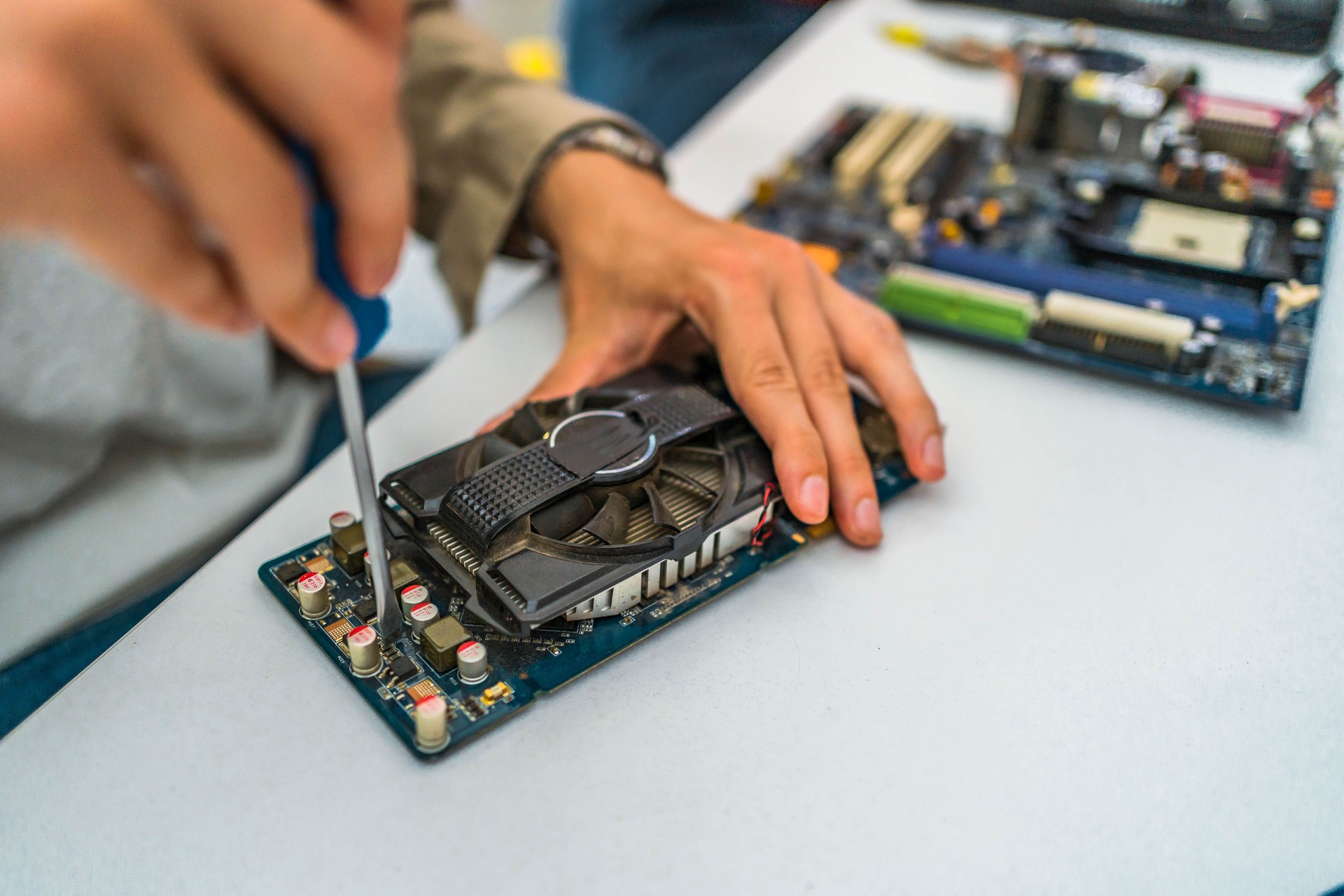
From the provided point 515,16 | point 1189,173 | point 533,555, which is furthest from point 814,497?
point 515,16

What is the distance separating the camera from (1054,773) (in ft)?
2.88

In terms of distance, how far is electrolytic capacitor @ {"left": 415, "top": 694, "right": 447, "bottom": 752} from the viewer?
837mm

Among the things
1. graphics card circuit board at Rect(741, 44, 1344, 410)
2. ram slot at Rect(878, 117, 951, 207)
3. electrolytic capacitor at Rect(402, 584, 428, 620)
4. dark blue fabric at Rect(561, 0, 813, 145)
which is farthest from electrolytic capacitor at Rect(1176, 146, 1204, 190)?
electrolytic capacitor at Rect(402, 584, 428, 620)

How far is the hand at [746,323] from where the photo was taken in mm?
1100

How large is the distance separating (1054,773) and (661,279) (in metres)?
0.73

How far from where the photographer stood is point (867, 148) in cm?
177

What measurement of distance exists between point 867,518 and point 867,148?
89 centimetres

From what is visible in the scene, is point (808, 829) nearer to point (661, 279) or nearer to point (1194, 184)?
point (661, 279)

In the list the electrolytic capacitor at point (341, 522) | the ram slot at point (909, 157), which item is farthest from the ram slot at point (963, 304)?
the electrolytic capacitor at point (341, 522)

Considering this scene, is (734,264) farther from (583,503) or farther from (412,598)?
(412,598)

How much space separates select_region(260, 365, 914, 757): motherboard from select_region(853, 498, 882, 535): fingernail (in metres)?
0.05

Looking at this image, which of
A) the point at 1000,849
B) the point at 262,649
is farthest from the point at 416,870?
the point at 1000,849

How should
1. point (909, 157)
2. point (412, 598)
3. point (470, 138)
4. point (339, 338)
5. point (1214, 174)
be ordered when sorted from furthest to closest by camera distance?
1. point (909, 157)
2. point (1214, 174)
3. point (470, 138)
4. point (412, 598)
5. point (339, 338)

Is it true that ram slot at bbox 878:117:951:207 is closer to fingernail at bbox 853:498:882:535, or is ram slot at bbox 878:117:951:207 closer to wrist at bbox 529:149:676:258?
wrist at bbox 529:149:676:258
